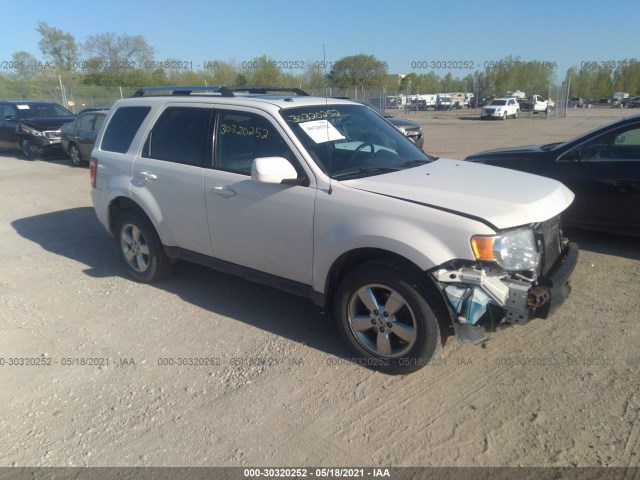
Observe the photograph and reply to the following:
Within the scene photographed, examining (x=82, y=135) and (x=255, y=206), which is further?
(x=82, y=135)

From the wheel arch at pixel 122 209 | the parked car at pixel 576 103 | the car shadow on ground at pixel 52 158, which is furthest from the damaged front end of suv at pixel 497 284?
the parked car at pixel 576 103

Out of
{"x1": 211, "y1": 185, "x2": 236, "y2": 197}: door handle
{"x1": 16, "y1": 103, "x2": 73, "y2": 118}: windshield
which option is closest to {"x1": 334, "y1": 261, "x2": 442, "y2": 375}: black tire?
{"x1": 211, "y1": 185, "x2": 236, "y2": 197}: door handle

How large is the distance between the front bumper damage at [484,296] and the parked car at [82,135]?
12460 mm

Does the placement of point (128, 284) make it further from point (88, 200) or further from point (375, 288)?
point (88, 200)

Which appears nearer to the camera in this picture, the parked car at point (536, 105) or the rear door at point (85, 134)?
the rear door at point (85, 134)

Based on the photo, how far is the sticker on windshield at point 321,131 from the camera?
3965 mm

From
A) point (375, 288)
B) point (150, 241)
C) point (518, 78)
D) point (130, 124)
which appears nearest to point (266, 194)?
point (375, 288)

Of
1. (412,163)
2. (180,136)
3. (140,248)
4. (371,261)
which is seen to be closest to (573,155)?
(412,163)

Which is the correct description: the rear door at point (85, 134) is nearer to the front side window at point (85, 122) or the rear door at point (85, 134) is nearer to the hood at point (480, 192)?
the front side window at point (85, 122)

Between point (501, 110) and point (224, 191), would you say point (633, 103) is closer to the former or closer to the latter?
point (501, 110)

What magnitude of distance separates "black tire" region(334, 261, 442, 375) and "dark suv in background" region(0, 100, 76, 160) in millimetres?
15020

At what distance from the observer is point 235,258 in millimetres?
4367

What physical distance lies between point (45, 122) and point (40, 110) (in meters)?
1.14

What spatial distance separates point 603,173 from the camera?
222 inches
